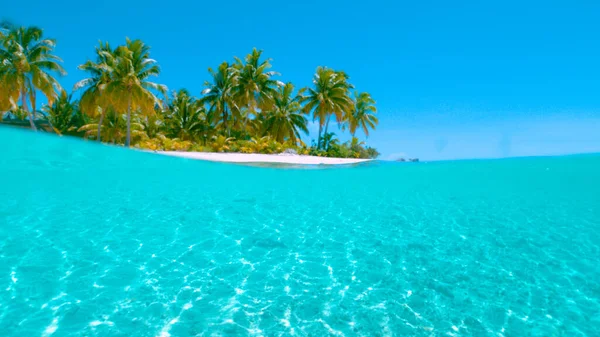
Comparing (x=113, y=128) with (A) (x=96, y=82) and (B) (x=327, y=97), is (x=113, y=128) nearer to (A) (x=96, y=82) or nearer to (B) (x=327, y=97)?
(A) (x=96, y=82)

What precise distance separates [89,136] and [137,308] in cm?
2983

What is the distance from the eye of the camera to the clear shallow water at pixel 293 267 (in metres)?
5.02

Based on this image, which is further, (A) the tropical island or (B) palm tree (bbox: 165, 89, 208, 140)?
(B) palm tree (bbox: 165, 89, 208, 140)

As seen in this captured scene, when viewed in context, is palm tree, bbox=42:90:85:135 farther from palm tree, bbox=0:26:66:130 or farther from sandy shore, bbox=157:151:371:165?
sandy shore, bbox=157:151:371:165

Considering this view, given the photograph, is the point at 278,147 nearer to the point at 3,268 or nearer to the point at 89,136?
the point at 89,136

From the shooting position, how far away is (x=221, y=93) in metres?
31.3

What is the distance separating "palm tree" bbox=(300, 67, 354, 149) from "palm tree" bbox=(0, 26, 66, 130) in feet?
66.2

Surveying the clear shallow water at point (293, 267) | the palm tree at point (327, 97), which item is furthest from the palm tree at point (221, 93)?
the clear shallow water at point (293, 267)

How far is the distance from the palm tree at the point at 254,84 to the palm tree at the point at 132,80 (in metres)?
6.92

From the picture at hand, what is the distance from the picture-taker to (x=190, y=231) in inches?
368

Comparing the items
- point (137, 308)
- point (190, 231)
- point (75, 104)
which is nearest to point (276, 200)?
point (190, 231)

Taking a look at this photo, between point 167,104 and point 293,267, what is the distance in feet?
97.0

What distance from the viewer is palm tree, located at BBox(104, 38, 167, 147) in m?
24.0

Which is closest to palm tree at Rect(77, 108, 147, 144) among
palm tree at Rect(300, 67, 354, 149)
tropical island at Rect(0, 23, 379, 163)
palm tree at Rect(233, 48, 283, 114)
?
tropical island at Rect(0, 23, 379, 163)
